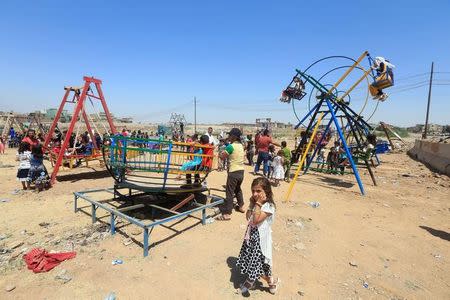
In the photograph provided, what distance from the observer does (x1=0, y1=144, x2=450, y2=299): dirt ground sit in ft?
10.9

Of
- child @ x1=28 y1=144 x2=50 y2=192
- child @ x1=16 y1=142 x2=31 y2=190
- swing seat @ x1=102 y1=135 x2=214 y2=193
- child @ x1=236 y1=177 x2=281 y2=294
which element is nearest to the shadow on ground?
child @ x1=236 y1=177 x2=281 y2=294

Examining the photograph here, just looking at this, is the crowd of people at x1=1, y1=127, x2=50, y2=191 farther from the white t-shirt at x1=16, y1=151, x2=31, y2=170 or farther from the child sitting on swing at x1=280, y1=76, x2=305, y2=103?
the child sitting on swing at x1=280, y1=76, x2=305, y2=103

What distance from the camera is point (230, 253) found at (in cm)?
419

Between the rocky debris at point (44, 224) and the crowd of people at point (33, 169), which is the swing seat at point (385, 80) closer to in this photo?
the rocky debris at point (44, 224)

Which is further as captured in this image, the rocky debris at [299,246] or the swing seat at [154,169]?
the swing seat at [154,169]

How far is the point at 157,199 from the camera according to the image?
6266 mm

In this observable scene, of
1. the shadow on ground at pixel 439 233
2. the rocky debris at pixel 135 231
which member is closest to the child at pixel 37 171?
the rocky debris at pixel 135 231

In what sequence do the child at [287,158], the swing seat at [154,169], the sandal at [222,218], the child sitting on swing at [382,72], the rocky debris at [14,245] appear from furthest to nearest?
the child at [287,158] < the child sitting on swing at [382,72] < the sandal at [222,218] < the swing seat at [154,169] < the rocky debris at [14,245]

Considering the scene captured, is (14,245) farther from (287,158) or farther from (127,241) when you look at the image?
(287,158)

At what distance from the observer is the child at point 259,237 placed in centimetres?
310

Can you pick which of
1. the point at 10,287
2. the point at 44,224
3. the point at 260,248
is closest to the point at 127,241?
the point at 10,287

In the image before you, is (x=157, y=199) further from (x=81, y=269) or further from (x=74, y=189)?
(x=74, y=189)

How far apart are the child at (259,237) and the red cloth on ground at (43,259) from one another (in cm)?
266

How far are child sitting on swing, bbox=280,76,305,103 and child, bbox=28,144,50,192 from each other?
771 cm
